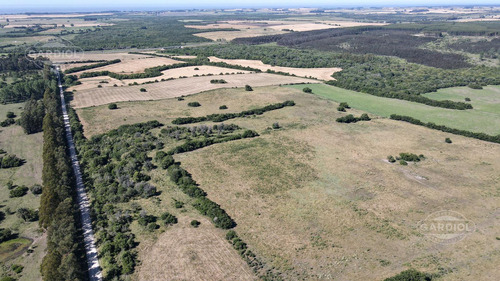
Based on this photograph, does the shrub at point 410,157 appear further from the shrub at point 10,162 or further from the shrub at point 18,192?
the shrub at point 10,162

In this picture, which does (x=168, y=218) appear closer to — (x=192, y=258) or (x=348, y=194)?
(x=192, y=258)

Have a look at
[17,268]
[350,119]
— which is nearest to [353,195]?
[350,119]

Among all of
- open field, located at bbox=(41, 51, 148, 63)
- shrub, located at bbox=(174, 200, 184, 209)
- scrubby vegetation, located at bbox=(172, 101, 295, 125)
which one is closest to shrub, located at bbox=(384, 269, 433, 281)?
shrub, located at bbox=(174, 200, 184, 209)

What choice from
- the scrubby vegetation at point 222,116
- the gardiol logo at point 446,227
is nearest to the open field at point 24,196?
the scrubby vegetation at point 222,116

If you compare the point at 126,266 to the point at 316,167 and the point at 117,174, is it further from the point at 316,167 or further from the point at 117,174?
the point at 316,167

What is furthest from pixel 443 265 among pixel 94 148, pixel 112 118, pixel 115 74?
pixel 115 74

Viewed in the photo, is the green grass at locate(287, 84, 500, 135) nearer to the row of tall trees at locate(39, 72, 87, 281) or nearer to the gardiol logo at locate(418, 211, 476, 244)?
the gardiol logo at locate(418, 211, 476, 244)

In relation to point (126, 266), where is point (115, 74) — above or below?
above
